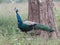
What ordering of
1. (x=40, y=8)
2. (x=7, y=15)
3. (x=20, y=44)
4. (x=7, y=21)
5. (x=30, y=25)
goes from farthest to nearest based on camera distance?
(x=7, y=15), (x=7, y=21), (x=40, y=8), (x=30, y=25), (x=20, y=44)

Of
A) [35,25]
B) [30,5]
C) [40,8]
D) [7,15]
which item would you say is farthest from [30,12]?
[7,15]

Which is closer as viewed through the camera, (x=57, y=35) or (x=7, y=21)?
(x=57, y=35)

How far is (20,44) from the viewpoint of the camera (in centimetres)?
672

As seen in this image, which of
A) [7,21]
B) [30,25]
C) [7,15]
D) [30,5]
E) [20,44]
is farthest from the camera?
[7,15]

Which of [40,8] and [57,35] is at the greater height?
[40,8]

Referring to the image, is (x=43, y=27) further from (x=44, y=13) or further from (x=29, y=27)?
Result: (x=44, y=13)

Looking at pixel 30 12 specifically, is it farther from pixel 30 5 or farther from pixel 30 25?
pixel 30 25

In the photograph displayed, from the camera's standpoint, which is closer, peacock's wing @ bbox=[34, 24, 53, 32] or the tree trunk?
peacock's wing @ bbox=[34, 24, 53, 32]

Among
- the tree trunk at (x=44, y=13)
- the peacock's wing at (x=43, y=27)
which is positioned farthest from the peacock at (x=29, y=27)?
the tree trunk at (x=44, y=13)

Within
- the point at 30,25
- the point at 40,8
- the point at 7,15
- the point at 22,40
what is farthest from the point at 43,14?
the point at 7,15

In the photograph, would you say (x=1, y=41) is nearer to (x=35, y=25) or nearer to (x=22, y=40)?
(x=22, y=40)

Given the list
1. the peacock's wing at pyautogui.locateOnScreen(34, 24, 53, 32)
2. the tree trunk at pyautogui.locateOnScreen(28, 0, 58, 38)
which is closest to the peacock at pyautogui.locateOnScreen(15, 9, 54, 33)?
the peacock's wing at pyautogui.locateOnScreen(34, 24, 53, 32)

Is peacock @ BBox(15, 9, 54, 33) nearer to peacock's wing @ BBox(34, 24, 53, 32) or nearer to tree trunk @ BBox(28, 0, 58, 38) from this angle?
peacock's wing @ BBox(34, 24, 53, 32)

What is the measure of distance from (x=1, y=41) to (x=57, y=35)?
2.89m
